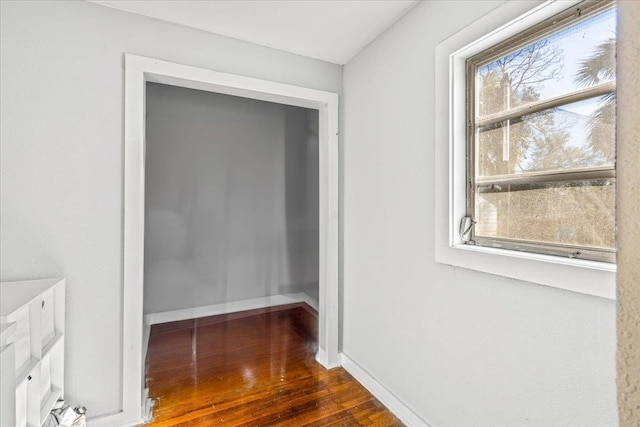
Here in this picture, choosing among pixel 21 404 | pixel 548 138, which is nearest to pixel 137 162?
pixel 21 404

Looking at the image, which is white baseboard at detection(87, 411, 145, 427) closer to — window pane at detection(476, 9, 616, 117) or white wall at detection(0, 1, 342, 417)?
white wall at detection(0, 1, 342, 417)

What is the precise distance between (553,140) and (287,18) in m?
1.54

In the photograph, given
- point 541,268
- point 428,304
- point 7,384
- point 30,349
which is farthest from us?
point 428,304

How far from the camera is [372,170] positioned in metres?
2.12

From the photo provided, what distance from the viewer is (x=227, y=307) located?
360 cm

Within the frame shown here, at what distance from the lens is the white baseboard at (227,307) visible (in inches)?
130

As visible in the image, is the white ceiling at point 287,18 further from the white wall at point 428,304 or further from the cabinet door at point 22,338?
the cabinet door at point 22,338

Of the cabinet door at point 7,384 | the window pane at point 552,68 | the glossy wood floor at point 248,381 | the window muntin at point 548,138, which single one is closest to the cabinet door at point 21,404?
the cabinet door at point 7,384

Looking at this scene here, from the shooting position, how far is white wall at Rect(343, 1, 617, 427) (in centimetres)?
110

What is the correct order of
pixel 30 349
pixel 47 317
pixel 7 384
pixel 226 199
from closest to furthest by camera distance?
A: pixel 7 384 < pixel 30 349 < pixel 47 317 < pixel 226 199

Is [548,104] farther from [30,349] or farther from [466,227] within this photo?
[30,349]

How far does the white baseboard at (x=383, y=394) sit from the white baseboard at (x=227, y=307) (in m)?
1.39

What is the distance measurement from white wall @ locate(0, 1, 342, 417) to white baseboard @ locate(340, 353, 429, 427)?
4.83 ft

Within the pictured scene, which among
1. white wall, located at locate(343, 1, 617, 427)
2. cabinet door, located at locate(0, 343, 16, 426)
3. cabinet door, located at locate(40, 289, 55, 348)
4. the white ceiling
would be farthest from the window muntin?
cabinet door, located at locate(40, 289, 55, 348)
